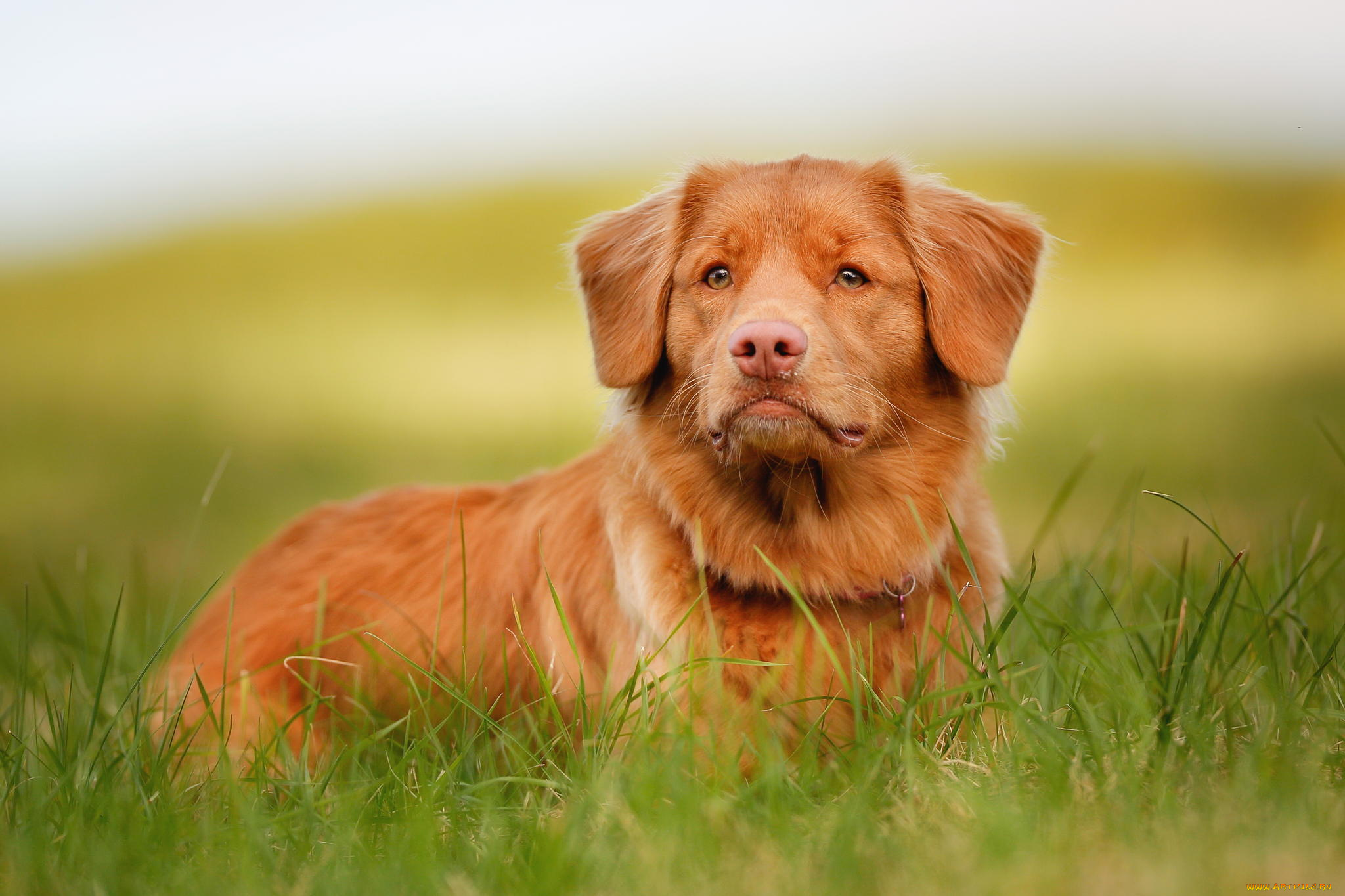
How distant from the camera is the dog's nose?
2.79 meters

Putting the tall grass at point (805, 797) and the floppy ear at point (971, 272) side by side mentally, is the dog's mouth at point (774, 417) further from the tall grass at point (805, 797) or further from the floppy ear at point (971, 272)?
the tall grass at point (805, 797)

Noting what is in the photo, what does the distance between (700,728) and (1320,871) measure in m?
1.39

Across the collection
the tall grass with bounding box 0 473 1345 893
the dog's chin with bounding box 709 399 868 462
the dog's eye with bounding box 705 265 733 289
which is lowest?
Answer: the tall grass with bounding box 0 473 1345 893

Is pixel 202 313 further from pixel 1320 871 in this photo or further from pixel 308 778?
pixel 1320 871

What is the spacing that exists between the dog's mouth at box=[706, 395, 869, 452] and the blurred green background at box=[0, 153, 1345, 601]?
137cm

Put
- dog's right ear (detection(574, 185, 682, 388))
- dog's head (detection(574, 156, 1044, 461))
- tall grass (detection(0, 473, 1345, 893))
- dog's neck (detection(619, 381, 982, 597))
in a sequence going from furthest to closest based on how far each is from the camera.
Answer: dog's right ear (detection(574, 185, 682, 388)) < dog's neck (detection(619, 381, 982, 597)) < dog's head (detection(574, 156, 1044, 461)) < tall grass (detection(0, 473, 1345, 893))

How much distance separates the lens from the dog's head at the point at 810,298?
114 inches

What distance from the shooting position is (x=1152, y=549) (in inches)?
189

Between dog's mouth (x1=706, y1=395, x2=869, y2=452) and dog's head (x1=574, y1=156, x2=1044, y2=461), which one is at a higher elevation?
dog's head (x1=574, y1=156, x2=1044, y2=461)

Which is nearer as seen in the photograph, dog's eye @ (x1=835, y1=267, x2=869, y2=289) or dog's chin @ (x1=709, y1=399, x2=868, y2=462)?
dog's chin @ (x1=709, y1=399, x2=868, y2=462)

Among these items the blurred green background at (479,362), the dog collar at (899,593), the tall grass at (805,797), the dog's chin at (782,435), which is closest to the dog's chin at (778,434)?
the dog's chin at (782,435)

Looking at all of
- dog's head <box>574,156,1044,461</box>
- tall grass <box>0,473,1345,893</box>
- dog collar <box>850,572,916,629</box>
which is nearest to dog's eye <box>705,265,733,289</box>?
dog's head <box>574,156,1044,461</box>

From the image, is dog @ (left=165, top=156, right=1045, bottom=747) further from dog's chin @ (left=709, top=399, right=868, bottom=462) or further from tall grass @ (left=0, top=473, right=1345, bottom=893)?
tall grass @ (left=0, top=473, right=1345, bottom=893)

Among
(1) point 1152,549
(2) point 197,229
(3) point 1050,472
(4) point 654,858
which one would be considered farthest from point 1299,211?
(2) point 197,229
